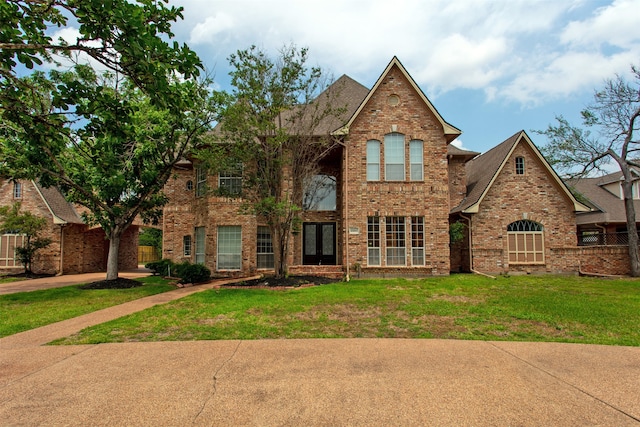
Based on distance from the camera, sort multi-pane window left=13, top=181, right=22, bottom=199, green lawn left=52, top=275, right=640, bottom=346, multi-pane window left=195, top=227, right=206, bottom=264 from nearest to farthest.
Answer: green lawn left=52, top=275, right=640, bottom=346, multi-pane window left=195, top=227, right=206, bottom=264, multi-pane window left=13, top=181, right=22, bottom=199

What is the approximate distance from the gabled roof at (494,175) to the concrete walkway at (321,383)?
12356 millimetres

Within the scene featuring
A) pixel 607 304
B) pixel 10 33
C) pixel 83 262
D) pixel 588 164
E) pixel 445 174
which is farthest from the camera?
pixel 83 262

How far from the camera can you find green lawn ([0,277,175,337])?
8742mm

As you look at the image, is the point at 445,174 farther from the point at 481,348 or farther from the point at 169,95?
the point at 169,95

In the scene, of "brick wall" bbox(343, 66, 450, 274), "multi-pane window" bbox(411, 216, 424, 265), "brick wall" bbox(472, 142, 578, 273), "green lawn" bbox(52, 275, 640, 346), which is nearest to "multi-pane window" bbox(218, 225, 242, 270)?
"green lawn" bbox(52, 275, 640, 346)

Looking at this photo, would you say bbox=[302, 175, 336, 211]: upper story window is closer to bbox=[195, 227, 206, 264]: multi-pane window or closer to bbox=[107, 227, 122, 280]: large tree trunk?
bbox=[195, 227, 206, 264]: multi-pane window

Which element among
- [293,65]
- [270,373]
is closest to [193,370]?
[270,373]

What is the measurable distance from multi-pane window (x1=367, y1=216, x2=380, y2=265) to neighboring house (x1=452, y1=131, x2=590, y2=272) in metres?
4.71

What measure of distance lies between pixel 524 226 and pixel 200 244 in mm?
16583

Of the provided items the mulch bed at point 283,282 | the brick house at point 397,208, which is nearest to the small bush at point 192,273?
the brick house at point 397,208

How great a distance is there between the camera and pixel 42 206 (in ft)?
70.6

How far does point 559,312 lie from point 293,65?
11.5 metres

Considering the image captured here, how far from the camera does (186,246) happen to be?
2038cm

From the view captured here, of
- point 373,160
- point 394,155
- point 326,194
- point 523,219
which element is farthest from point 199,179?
point 523,219
